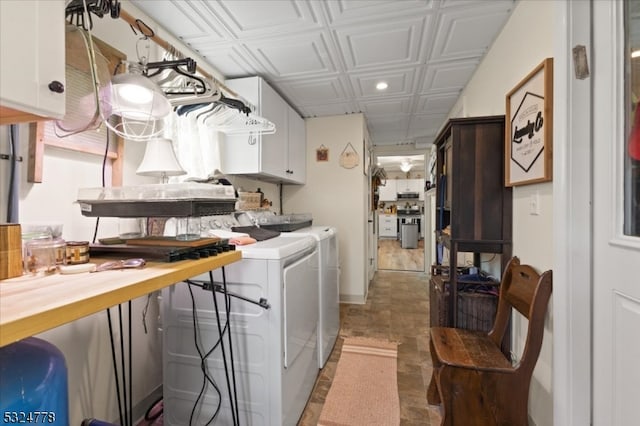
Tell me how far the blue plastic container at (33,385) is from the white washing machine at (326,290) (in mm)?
1378

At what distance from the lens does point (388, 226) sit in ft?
33.5

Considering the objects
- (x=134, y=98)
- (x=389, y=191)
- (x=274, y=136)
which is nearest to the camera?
(x=134, y=98)

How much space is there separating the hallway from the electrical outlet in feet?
4.26

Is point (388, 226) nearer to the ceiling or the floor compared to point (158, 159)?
nearer to the floor

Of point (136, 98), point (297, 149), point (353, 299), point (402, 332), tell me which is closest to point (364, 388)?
point (402, 332)

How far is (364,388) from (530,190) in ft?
5.29

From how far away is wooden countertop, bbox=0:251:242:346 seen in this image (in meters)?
0.47

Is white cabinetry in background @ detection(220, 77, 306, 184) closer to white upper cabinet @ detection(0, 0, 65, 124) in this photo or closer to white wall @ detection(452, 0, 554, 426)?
white upper cabinet @ detection(0, 0, 65, 124)

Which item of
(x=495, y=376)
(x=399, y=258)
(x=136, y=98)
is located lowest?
(x=399, y=258)

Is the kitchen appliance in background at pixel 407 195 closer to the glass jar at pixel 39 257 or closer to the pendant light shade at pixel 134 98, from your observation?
the pendant light shade at pixel 134 98

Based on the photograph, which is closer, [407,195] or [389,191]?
[407,195]

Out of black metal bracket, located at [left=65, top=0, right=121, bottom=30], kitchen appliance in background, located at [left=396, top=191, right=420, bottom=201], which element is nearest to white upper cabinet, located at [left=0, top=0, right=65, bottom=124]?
black metal bracket, located at [left=65, top=0, right=121, bottom=30]

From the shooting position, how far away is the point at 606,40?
1.04 m

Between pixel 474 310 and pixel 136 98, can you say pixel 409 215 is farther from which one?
pixel 136 98
